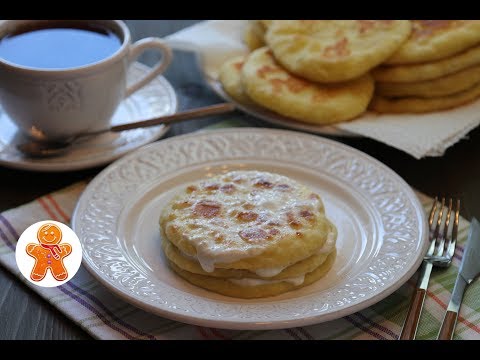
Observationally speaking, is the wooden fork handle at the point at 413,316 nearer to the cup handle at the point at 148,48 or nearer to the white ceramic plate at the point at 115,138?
the white ceramic plate at the point at 115,138

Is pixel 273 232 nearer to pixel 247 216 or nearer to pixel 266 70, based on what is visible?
pixel 247 216

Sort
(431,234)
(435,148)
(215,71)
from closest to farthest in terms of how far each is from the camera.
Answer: (431,234)
(435,148)
(215,71)

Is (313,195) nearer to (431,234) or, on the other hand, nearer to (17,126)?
(431,234)

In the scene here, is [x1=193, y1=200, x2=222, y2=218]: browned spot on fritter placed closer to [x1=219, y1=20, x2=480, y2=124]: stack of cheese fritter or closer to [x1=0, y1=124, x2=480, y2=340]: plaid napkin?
[x1=0, y1=124, x2=480, y2=340]: plaid napkin

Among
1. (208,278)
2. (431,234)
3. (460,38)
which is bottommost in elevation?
Result: (208,278)

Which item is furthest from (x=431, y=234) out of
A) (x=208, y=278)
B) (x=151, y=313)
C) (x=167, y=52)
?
(x=167, y=52)
